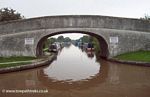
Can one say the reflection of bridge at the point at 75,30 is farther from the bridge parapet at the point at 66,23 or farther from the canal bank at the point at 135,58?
the canal bank at the point at 135,58

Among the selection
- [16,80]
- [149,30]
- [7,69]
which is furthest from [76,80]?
[149,30]

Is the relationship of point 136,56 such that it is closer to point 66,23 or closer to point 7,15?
point 66,23

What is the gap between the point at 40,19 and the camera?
21625 millimetres

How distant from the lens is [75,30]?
21.9m

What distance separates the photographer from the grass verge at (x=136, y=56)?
18.8 metres

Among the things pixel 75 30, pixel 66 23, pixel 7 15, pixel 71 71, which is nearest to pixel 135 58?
pixel 75 30

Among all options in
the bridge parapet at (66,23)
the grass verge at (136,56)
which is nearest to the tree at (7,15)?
the bridge parapet at (66,23)

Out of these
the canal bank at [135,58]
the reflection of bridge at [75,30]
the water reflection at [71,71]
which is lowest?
the water reflection at [71,71]

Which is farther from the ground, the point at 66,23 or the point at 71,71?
the point at 66,23

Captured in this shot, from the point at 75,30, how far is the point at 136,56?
19.7 feet

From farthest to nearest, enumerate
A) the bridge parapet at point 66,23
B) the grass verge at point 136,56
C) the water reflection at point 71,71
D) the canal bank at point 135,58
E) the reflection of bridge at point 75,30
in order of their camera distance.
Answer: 1. the bridge parapet at point 66,23
2. the reflection of bridge at point 75,30
3. the grass verge at point 136,56
4. the canal bank at point 135,58
5. the water reflection at point 71,71

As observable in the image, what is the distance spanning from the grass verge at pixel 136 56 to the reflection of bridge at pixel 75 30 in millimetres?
730

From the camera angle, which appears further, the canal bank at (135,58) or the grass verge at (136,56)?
the grass verge at (136,56)

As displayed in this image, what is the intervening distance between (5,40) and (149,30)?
13.5 meters
